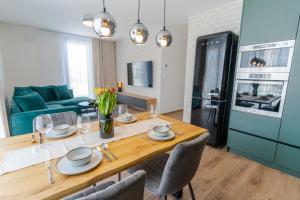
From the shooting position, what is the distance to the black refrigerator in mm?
2322

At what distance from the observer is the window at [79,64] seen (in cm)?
502

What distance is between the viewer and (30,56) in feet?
14.1

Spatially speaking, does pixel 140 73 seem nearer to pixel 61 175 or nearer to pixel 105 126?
pixel 105 126

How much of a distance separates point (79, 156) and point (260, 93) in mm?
2221

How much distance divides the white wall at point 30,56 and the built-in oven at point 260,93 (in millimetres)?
4980

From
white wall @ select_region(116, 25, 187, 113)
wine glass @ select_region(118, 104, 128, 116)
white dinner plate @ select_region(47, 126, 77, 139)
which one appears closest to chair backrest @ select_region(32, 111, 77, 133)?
white dinner plate @ select_region(47, 126, 77, 139)

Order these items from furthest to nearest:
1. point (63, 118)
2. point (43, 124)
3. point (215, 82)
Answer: point (215, 82) → point (63, 118) → point (43, 124)

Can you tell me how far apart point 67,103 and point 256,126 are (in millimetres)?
4163

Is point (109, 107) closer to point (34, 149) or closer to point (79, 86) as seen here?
point (34, 149)

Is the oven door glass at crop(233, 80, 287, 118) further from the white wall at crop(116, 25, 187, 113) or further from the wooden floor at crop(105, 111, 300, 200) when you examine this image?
the white wall at crop(116, 25, 187, 113)

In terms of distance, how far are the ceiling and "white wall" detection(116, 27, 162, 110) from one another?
768mm

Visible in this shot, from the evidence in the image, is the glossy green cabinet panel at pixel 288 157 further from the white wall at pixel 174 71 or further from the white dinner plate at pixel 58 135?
the white wall at pixel 174 71

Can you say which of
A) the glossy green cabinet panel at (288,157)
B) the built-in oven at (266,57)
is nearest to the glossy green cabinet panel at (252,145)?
the glossy green cabinet panel at (288,157)

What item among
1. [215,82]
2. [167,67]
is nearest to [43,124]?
[215,82]
